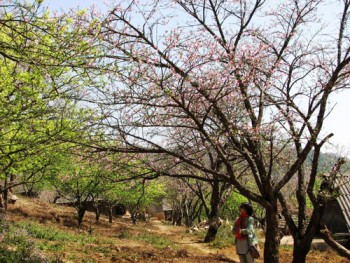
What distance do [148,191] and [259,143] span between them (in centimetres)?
2404

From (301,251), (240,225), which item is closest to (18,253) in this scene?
(240,225)

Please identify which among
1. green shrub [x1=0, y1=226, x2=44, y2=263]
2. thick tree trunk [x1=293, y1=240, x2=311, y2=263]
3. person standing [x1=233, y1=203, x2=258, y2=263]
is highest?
person standing [x1=233, y1=203, x2=258, y2=263]

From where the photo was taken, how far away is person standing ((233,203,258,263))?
24.9 ft

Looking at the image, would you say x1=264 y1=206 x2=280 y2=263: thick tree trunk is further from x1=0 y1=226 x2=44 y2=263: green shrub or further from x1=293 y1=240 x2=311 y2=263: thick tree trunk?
x1=0 y1=226 x2=44 y2=263: green shrub

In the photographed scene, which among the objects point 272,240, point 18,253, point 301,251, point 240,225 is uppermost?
point 240,225

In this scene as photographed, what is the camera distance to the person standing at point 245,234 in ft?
24.9

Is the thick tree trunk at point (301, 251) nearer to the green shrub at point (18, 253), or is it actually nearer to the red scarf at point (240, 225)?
the red scarf at point (240, 225)

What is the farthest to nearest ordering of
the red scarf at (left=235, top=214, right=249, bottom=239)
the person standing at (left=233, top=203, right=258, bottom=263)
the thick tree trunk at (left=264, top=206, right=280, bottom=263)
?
the thick tree trunk at (left=264, top=206, right=280, bottom=263)
the red scarf at (left=235, top=214, right=249, bottom=239)
the person standing at (left=233, top=203, right=258, bottom=263)

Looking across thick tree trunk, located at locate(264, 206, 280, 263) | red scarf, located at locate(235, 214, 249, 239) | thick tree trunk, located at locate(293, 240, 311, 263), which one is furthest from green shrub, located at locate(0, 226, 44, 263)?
thick tree trunk, located at locate(293, 240, 311, 263)

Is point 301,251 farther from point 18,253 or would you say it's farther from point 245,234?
point 18,253

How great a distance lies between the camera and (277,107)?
977cm

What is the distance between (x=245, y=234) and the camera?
7625 millimetres

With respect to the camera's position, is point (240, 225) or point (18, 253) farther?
point (18, 253)

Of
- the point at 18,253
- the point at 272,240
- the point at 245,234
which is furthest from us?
the point at 272,240
